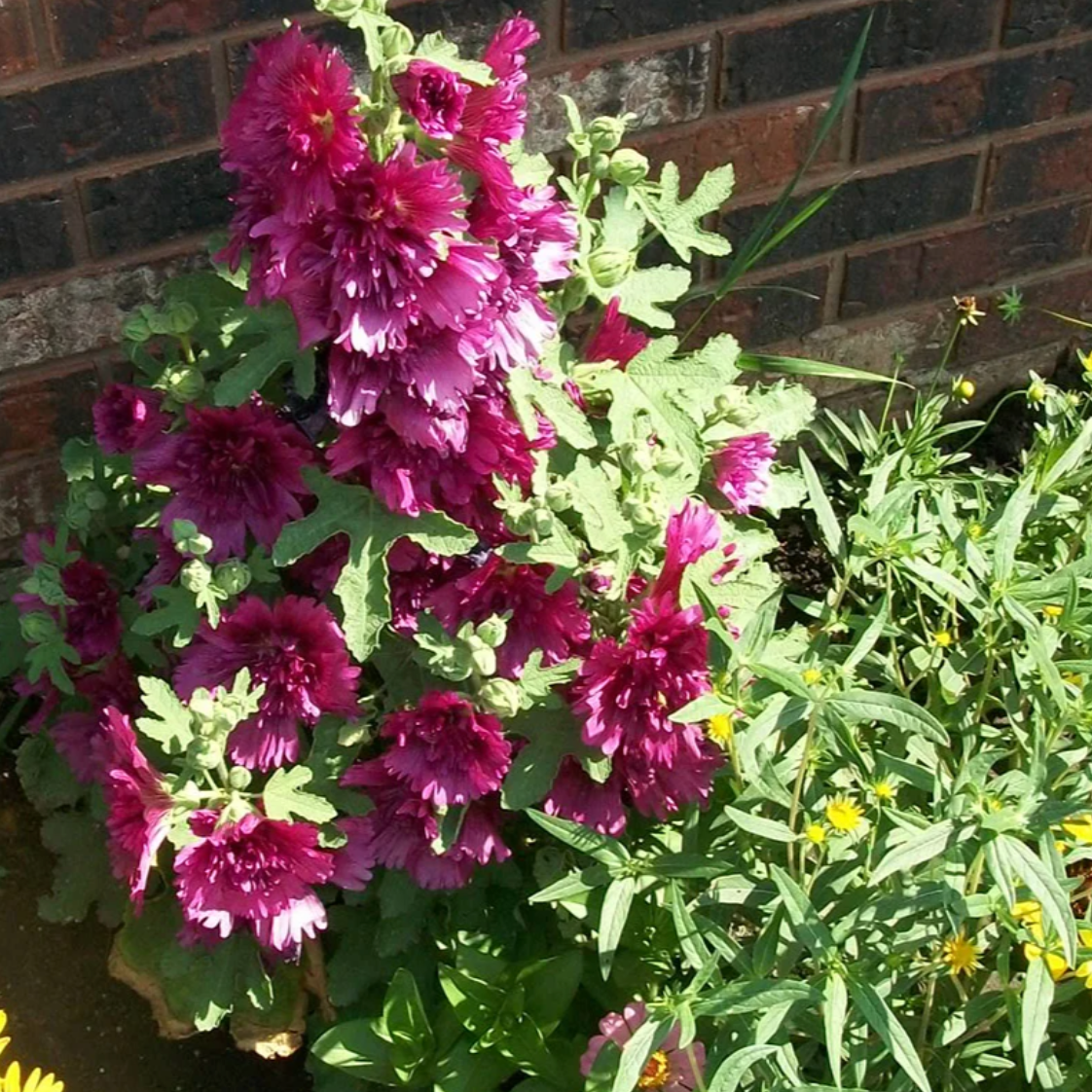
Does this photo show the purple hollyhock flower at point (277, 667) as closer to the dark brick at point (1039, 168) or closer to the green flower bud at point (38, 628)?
the green flower bud at point (38, 628)

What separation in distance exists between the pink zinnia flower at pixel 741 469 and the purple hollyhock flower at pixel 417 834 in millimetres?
357

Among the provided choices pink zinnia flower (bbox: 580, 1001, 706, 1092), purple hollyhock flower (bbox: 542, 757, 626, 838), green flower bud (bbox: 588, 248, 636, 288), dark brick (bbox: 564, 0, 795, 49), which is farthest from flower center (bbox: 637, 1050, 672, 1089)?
dark brick (bbox: 564, 0, 795, 49)

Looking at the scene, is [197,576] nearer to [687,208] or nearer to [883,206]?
[687,208]

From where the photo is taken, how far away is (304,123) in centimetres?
111

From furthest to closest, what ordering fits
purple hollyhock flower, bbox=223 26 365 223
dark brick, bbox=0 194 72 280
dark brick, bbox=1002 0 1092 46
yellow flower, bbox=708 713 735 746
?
dark brick, bbox=1002 0 1092 46, dark brick, bbox=0 194 72 280, yellow flower, bbox=708 713 735 746, purple hollyhock flower, bbox=223 26 365 223

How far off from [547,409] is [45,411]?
2.31 ft

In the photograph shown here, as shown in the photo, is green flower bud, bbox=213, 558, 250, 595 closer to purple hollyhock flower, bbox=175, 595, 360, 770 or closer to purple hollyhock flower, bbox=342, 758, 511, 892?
purple hollyhock flower, bbox=175, 595, 360, 770

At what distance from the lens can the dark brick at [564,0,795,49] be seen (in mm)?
1684

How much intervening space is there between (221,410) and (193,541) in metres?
0.11

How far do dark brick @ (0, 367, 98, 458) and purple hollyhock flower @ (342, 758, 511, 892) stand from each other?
23.8 inches

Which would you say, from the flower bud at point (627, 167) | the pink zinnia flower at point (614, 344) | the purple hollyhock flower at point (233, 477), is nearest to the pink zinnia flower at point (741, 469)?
the pink zinnia flower at point (614, 344)

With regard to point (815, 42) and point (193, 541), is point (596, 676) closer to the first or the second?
point (193, 541)

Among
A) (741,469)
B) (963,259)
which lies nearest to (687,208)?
(741,469)

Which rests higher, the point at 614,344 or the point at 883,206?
the point at 614,344
